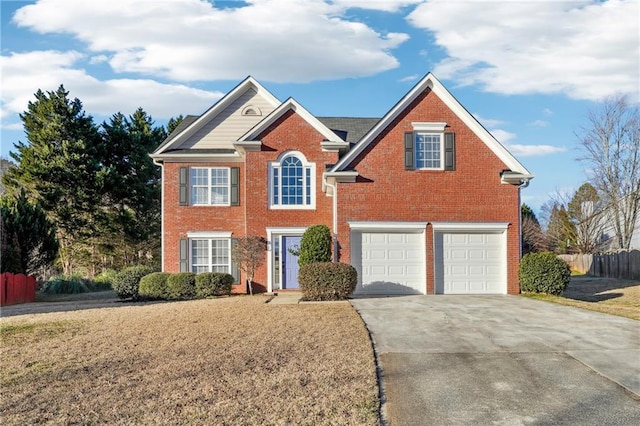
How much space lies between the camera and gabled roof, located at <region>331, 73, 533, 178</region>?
2080 cm

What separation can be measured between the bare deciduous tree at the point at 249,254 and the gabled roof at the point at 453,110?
4.48 m

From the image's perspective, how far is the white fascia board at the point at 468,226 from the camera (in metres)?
20.8

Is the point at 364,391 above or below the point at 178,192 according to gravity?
below

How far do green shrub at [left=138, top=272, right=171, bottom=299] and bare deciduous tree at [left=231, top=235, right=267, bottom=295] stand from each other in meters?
2.71

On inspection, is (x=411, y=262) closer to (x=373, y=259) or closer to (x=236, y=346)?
(x=373, y=259)

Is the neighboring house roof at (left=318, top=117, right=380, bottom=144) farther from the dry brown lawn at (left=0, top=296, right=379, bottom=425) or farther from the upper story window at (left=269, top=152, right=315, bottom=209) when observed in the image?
the dry brown lawn at (left=0, top=296, right=379, bottom=425)

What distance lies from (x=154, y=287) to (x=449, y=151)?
11.4 metres

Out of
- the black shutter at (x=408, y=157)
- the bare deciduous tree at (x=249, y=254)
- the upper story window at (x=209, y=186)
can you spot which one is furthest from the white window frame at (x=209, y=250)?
the black shutter at (x=408, y=157)

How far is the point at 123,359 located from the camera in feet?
33.7

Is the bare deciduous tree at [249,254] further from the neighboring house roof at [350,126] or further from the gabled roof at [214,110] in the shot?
the neighboring house roof at [350,126]

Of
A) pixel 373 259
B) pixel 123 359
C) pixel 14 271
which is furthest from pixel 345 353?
pixel 14 271

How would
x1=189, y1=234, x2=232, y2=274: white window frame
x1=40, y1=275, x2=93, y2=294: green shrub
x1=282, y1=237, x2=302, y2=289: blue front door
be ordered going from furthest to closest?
x1=40, y1=275, x2=93, y2=294: green shrub < x1=189, y1=234, x2=232, y2=274: white window frame < x1=282, y1=237, x2=302, y2=289: blue front door

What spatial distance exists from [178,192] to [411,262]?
375 inches

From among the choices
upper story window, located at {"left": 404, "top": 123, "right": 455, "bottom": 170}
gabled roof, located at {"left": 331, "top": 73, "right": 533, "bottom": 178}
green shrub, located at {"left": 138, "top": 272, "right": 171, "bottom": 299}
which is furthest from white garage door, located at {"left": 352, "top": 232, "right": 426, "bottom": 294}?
green shrub, located at {"left": 138, "top": 272, "right": 171, "bottom": 299}
